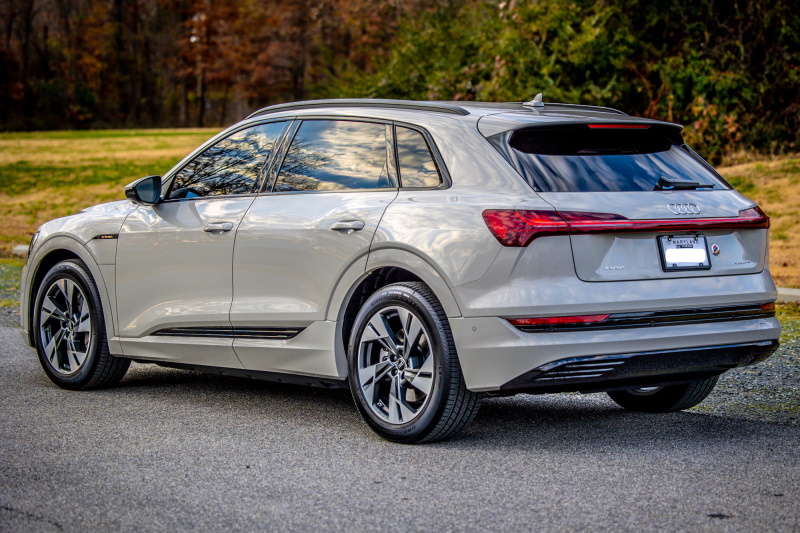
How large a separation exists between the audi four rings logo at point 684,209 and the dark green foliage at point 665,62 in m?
12.1

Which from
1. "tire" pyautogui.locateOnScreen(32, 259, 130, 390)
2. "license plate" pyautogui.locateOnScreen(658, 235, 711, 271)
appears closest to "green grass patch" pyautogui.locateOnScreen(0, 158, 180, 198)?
"tire" pyautogui.locateOnScreen(32, 259, 130, 390)

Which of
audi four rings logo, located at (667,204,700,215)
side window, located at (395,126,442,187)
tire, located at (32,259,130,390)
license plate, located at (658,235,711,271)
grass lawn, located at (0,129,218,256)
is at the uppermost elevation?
side window, located at (395,126,442,187)

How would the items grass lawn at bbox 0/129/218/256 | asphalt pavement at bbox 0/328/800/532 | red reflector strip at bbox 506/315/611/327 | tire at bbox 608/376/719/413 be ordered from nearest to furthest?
asphalt pavement at bbox 0/328/800/532 → red reflector strip at bbox 506/315/611/327 → tire at bbox 608/376/719/413 → grass lawn at bbox 0/129/218/256

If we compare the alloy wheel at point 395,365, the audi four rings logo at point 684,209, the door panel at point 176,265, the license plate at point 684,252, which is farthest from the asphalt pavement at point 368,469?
the audi four rings logo at point 684,209

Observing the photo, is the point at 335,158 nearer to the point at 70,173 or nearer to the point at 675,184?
the point at 675,184

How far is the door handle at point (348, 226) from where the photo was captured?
5.47 meters

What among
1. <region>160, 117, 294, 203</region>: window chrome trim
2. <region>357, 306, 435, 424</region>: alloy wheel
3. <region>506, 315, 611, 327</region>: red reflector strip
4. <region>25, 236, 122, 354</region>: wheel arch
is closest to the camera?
<region>506, 315, 611, 327</region>: red reflector strip

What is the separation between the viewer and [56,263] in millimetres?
7410

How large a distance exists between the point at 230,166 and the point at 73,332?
167 cm

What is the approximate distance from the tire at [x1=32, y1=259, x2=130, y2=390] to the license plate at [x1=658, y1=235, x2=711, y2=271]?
3720mm

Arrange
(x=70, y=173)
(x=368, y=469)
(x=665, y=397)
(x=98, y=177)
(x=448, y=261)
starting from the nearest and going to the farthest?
(x=368, y=469) → (x=448, y=261) → (x=665, y=397) → (x=98, y=177) → (x=70, y=173)

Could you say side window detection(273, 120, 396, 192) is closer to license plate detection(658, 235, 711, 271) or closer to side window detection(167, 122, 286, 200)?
side window detection(167, 122, 286, 200)

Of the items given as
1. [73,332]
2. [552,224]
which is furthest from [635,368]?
[73,332]

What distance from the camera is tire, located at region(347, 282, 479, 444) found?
5074mm
